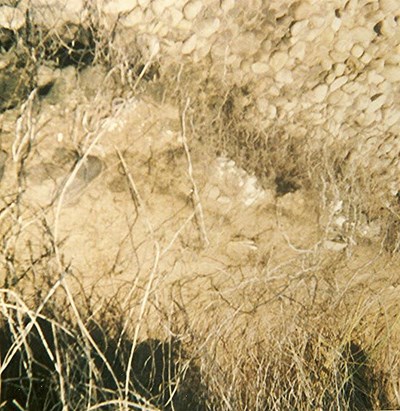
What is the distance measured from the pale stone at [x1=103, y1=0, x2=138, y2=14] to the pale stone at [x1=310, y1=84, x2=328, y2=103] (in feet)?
1.99

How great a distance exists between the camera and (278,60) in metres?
1.83

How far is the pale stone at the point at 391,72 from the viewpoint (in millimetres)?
1889

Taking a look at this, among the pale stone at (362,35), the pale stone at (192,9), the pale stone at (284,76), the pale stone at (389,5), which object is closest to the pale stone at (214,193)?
the pale stone at (284,76)

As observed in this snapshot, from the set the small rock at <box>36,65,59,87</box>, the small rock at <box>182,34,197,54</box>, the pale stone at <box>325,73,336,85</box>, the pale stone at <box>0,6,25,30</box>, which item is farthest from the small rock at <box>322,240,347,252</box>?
the pale stone at <box>0,6,25,30</box>

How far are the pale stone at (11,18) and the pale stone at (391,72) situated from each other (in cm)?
109

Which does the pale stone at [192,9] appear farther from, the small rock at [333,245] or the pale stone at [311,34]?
the small rock at [333,245]

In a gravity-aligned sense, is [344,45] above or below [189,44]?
above

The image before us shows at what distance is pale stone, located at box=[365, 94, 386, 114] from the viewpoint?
1.92 m

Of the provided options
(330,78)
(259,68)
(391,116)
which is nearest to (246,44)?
(259,68)

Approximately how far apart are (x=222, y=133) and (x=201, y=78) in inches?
6.9

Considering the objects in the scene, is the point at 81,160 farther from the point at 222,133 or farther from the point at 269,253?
the point at 269,253

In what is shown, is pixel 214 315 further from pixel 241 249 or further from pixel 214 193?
pixel 214 193

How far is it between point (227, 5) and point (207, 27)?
3.3 inches

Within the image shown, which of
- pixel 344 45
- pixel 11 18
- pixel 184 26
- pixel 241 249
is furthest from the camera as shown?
pixel 241 249
